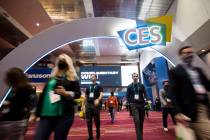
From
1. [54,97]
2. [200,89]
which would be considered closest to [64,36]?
[54,97]

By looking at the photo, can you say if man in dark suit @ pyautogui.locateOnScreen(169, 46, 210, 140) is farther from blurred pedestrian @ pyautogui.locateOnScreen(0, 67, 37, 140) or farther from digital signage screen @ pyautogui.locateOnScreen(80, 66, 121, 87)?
digital signage screen @ pyautogui.locateOnScreen(80, 66, 121, 87)

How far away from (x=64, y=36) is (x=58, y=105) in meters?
4.01

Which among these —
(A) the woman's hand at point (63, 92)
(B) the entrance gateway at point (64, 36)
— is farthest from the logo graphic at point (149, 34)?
(A) the woman's hand at point (63, 92)

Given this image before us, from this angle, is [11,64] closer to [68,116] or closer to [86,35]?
[86,35]

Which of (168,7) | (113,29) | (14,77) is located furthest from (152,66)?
(14,77)

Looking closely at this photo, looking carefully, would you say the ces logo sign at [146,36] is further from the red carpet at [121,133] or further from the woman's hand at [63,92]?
the woman's hand at [63,92]

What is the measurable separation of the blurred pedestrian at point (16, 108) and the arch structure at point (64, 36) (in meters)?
3.50

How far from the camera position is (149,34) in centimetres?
592

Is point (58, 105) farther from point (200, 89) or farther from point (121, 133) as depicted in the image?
point (121, 133)

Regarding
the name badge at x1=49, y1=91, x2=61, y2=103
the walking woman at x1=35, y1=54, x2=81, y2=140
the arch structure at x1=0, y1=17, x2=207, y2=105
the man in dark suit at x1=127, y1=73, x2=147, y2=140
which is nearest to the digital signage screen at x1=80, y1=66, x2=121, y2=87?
the arch structure at x1=0, y1=17, x2=207, y2=105

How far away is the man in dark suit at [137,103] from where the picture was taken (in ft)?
14.5

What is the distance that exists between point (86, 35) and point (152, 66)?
1215cm

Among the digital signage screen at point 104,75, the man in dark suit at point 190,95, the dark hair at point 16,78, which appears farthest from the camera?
the digital signage screen at point 104,75

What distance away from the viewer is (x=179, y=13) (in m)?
10.4
